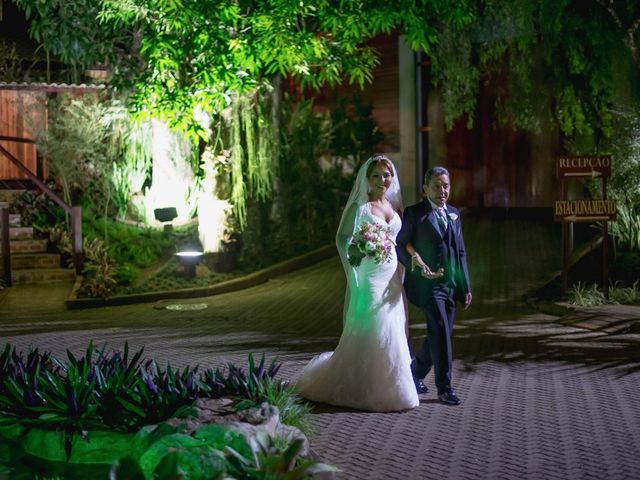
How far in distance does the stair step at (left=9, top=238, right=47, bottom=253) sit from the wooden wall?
4.66m

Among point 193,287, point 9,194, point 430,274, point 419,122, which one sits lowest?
point 193,287

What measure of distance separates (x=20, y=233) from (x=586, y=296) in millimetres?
11462

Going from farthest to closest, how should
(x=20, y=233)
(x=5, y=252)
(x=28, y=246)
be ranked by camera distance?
(x=20, y=233)
(x=28, y=246)
(x=5, y=252)

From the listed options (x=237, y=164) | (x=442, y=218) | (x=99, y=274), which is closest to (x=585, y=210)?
(x=442, y=218)

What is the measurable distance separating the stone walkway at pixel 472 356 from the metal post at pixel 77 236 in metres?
1.11

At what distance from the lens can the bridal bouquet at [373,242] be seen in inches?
320

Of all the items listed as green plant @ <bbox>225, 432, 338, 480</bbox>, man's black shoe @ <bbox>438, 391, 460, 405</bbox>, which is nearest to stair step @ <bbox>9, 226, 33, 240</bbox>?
man's black shoe @ <bbox>438, 391, 460, 405</bbox>

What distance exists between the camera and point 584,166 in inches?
575

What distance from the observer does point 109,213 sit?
22.5 metres

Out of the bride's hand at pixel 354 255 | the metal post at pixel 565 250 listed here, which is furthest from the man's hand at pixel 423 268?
the metal post at pixel 565 250

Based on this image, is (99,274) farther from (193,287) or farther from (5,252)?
(5,252)

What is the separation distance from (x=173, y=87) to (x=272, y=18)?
2127mm

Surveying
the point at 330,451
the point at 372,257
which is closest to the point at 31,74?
the point at 372,257

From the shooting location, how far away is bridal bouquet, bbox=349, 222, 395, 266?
26.7ft
